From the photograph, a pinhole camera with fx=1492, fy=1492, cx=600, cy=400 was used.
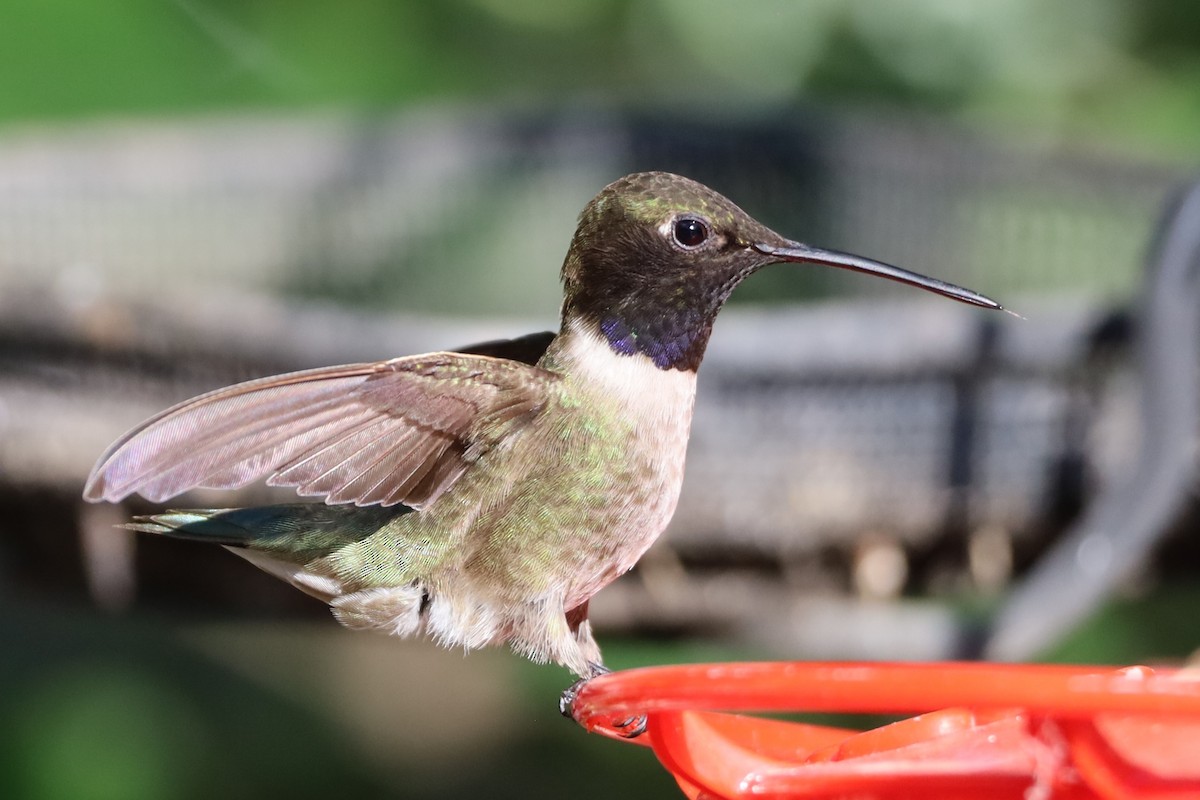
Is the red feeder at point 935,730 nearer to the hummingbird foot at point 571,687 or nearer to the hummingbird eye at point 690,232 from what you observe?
the hummingbird foot at point 571,687

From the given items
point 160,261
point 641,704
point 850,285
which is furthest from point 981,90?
point 641,704

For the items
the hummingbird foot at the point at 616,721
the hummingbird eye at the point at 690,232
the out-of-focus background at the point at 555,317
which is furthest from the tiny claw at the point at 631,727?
the out-of-focus background at the point at 555,317

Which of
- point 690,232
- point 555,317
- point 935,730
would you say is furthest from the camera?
point 555,317

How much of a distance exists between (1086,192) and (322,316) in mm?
1961

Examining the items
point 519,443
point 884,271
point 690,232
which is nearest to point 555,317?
point 519,443

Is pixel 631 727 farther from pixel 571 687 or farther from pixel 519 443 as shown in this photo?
pixel 519 443

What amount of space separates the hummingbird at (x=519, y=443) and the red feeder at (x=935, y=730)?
0.61 feet

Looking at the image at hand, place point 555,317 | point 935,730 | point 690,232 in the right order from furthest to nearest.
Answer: point 555,317 → point 690,232 → point 935,730

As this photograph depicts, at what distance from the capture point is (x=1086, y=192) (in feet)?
10.5

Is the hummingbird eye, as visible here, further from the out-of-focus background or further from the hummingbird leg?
the out-of-focus background

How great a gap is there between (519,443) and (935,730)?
0.41 metres

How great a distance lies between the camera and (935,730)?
93cm

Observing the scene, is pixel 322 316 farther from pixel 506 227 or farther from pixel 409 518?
pixel 506 227

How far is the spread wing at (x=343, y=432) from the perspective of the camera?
101 cm
